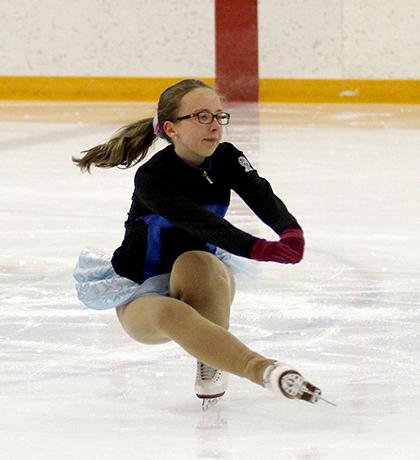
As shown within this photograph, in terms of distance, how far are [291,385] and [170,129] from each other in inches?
25.4

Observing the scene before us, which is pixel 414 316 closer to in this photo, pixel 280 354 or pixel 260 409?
pixel 280 354

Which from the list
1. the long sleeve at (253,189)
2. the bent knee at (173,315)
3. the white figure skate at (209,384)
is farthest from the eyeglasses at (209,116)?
the white figure skate at (209,384)

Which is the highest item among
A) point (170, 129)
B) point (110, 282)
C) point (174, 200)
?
point (170, 129)

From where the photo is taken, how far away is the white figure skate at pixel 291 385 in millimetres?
2195

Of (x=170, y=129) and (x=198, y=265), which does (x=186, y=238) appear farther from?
(x=170, y=129)

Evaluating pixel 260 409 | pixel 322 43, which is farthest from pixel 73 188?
pixel 322 43

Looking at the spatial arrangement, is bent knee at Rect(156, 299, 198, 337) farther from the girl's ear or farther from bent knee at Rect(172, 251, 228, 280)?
the girl's ear

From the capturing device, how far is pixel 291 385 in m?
2.20

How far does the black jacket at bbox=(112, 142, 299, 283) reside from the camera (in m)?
2.54

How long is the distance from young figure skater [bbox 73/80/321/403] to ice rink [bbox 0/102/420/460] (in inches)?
6.1

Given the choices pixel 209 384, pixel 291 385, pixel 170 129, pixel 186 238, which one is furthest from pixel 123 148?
pixel 291 385

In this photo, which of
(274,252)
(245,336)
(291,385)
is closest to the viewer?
(291,385)

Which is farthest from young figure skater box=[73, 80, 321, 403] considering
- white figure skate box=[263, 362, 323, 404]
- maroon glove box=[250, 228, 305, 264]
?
white figure skate box=[263, 362, 323, 404]

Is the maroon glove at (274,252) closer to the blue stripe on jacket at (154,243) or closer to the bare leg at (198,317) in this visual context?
the bare leg at (198,317)
